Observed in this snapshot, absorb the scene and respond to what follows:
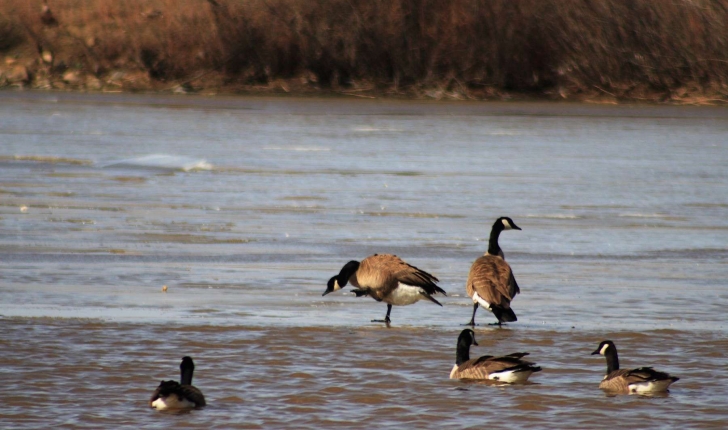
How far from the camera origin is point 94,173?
20.3 metres

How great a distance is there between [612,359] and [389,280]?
2.40 m

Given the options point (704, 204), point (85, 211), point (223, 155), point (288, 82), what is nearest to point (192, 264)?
point (85, 211)

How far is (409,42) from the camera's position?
62.9 meters

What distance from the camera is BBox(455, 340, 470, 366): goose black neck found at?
7.95 m

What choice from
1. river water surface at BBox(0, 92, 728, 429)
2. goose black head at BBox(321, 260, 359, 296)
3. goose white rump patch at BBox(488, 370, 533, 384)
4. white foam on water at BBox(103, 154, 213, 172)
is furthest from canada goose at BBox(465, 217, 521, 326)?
white foam on water at BBox(103, 154, 213, 172)

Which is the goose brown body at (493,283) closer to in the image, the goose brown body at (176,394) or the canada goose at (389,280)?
the canada goose at (389,280)

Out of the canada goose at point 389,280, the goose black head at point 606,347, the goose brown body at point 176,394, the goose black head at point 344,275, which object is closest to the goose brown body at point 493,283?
the canada goose at point 389,280

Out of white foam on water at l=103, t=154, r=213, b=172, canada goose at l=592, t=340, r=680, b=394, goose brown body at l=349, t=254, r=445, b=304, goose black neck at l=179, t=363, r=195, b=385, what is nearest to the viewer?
goose black neck at l=179, t=363, r=195, b=385

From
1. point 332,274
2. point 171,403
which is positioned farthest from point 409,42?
point 171,403

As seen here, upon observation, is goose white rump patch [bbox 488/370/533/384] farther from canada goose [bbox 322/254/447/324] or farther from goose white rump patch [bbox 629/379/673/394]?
canada goose [bbox 322/254/447/324]

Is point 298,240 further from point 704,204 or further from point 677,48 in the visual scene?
point 677,48

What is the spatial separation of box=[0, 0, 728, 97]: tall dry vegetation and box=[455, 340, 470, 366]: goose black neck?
49330 mm

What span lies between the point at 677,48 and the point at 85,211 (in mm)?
52953

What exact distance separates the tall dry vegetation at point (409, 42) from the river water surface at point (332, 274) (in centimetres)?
Answer: 3363
